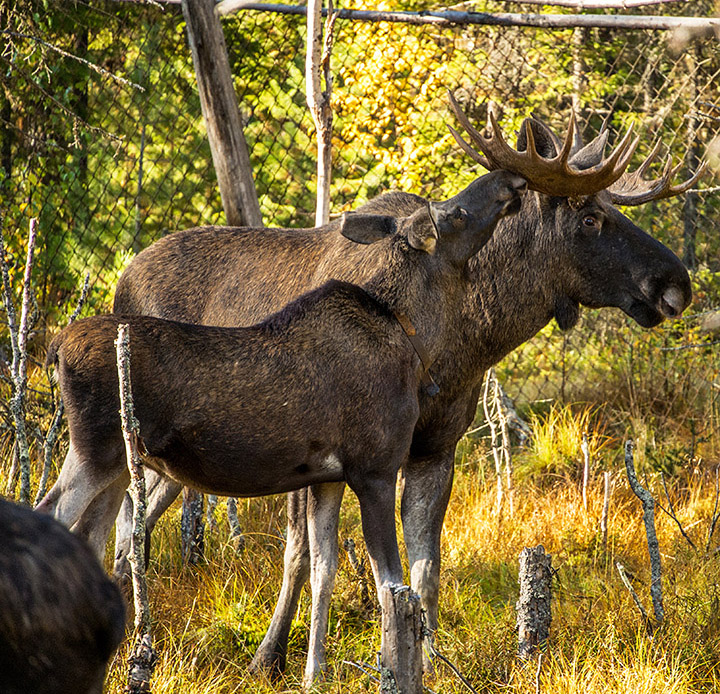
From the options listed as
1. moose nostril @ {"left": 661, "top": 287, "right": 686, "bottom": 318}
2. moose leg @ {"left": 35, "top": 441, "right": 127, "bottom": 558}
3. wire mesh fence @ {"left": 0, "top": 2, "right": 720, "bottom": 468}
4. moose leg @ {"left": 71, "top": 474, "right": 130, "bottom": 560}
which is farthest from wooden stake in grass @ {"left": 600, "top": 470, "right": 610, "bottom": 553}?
moose leg @ {"left": 35, "top": 441, "right": 127, "bottom": 558}

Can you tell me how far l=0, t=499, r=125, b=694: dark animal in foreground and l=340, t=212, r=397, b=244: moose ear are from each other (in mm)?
2332

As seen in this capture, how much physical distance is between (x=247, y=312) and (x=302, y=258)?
1.18 ft

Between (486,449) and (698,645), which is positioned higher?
(698,645)

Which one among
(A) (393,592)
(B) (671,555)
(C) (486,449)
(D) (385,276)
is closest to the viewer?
(A) (393,592)

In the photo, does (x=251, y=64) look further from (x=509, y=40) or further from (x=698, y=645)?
(x=698, y=645)

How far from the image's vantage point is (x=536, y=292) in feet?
15.1

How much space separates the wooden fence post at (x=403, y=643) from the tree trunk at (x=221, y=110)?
307 centimetres

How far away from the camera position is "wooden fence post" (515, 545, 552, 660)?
12.8 feet

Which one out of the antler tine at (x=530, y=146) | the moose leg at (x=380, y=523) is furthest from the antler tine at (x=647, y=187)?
the moose leg at (x=380, y=523)

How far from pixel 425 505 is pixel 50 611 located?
3.00m

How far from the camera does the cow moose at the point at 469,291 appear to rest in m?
4.43

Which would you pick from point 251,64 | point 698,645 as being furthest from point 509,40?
point 698,645

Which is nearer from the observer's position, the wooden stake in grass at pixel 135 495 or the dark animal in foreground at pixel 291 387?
the wooden stake in grass at pixel 135 495

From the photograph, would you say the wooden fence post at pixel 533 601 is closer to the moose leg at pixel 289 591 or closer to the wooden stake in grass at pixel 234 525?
the moose leg at pixel 289 591
